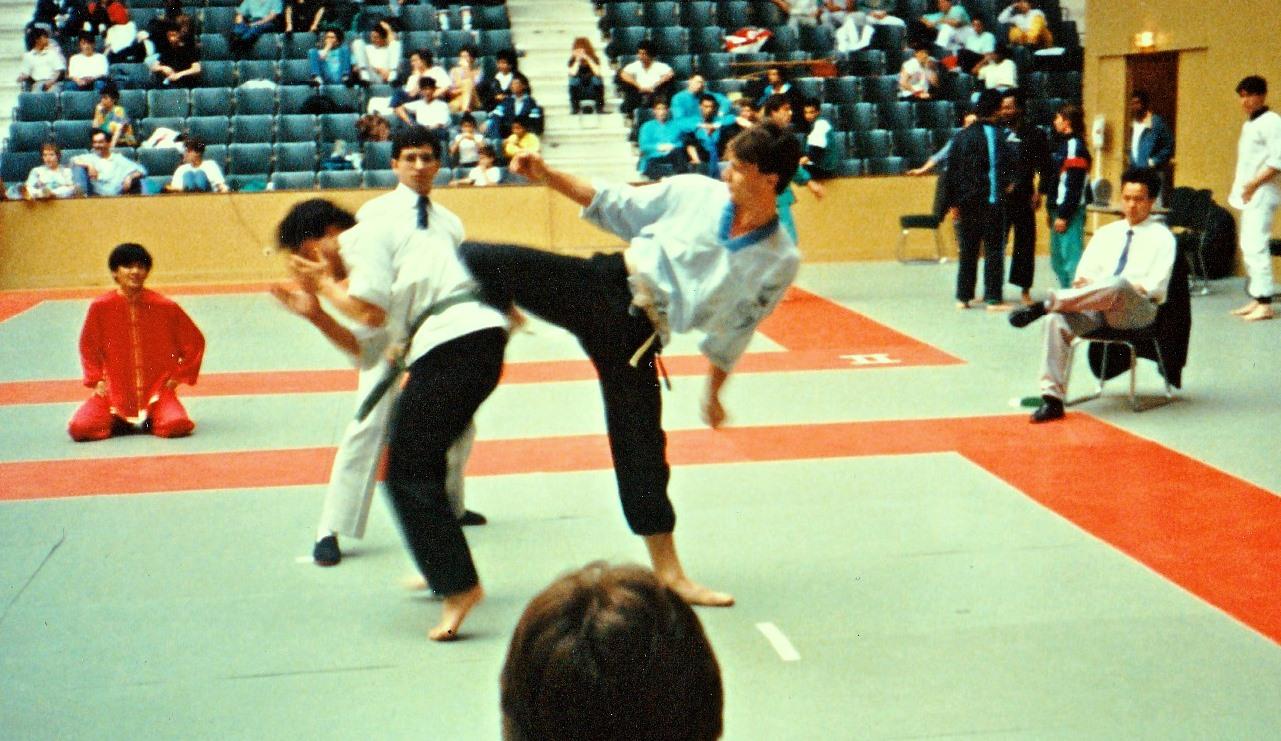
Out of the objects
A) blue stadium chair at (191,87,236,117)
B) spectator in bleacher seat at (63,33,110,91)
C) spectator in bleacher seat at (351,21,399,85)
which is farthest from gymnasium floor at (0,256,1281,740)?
spectator in bleacher seat at (351,21,399,85)

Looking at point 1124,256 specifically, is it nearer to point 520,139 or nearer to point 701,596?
point 701,596

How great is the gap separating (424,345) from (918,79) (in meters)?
14.1

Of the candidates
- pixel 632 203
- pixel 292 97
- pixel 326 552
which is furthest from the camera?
pixel 292 97

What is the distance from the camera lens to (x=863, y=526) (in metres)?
5.71

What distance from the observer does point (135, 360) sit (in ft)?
25.5

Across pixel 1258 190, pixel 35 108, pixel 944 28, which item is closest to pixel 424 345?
pixel 1258 190

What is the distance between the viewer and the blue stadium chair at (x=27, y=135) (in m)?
15.9

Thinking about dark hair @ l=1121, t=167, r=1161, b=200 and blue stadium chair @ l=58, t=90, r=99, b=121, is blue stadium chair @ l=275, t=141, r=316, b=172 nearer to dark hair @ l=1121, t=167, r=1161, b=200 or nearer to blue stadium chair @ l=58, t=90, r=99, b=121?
blue stadium chair @ l=58, t=90, r=99, b=121

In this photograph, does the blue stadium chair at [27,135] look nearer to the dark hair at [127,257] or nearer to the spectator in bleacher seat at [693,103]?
the spectator in bleacher seat at [693,103]

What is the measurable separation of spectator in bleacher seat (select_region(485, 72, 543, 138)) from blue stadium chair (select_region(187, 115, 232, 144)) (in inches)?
118

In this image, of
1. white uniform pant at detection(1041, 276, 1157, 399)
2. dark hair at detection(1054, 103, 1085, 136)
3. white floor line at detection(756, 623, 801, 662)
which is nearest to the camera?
white floor line at detection(756, 623, 801, 662)

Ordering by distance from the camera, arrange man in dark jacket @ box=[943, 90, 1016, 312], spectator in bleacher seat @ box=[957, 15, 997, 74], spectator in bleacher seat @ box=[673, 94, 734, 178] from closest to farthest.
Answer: man in dark jacket @ box=[943, 90, 1016, 312] → spectator in bleacher seat @ box=[673, 94, 734, 178] → spectator in bleacher seat @ box=[957, 15, 997, 74]

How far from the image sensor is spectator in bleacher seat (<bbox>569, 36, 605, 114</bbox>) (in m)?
17.9

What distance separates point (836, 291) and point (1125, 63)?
546cm
